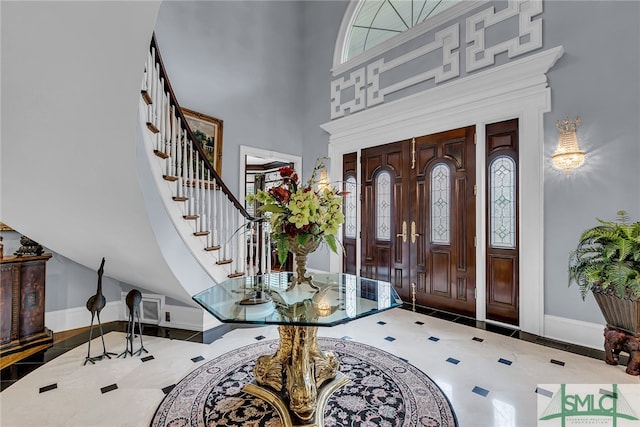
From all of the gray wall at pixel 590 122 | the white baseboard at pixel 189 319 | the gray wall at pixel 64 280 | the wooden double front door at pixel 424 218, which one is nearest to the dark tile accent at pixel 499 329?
the wooden double front door at pixel 424 218

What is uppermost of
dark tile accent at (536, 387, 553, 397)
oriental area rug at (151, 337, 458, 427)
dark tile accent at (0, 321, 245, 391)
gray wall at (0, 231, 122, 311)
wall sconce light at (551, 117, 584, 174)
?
wall sconce light at (551, 117, 584, 174)

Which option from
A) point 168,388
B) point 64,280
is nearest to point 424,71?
point 168,388

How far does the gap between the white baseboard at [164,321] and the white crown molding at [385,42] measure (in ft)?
13.6

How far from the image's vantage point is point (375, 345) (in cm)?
280

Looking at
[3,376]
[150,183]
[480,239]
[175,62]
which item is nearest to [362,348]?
[480,239]

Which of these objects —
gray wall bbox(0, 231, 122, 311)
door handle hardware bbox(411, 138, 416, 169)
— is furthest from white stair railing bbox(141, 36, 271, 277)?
door handle hardware bbox(411, 138, 416, 169)

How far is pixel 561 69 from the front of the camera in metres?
2.86

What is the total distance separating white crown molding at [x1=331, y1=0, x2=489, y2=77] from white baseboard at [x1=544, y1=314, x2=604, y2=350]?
3482mm

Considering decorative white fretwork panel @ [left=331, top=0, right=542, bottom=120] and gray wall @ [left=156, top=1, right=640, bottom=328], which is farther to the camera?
decorative white fretwork panel @ [left=331, top=0, right=542, bottom=120]

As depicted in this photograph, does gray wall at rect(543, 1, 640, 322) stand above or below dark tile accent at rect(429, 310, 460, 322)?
above

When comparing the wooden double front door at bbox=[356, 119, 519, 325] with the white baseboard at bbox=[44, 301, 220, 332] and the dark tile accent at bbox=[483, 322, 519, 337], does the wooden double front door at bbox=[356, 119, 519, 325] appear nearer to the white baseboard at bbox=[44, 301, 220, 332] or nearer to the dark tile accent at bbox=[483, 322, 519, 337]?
the dark tile accent at bbox=[483, 322, 519, 337]

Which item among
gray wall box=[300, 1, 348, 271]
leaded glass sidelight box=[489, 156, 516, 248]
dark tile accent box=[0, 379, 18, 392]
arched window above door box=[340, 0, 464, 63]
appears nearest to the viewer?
dark tile accent box=[0, 379, 18, 392]

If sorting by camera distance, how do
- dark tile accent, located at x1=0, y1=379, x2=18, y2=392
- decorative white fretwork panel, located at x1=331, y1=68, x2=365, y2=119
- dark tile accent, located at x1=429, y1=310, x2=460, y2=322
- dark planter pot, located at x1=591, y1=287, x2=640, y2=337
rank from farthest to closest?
decorative white fretwork panel, located at x1=331, y1=68, x2=365, y2=119
dark tile accent, located at x1=429, y1=310, x2=460, y2=322
dark planter pot, located at x1=591, y1=287, x2=640, y2=337
dark tile accent, located at x1=0, y1=379, x2=18, y2=392

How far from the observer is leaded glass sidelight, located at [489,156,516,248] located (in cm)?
321
